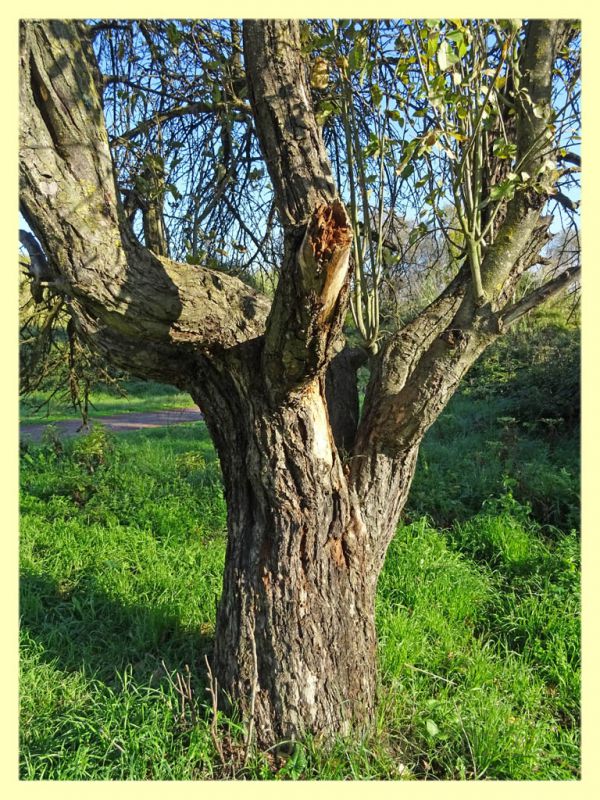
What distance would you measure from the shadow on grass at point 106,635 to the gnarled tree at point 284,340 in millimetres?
545

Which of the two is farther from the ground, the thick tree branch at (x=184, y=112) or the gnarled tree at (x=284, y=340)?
the thick tree branch at (x=184, y=112)

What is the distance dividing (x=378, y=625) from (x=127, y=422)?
8470mm

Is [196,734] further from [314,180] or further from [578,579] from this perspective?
[578,579]

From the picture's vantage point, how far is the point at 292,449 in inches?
94.4

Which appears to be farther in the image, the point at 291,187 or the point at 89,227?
the point at 291,187

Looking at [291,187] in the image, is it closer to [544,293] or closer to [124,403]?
[544,293]

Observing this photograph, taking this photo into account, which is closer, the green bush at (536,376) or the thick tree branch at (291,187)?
the thick tree branch at (291,187)

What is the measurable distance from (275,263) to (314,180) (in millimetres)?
1658

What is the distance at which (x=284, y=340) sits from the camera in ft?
6.86

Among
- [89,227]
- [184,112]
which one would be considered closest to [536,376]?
[184,112]

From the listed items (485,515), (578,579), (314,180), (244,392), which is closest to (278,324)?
(244,392)

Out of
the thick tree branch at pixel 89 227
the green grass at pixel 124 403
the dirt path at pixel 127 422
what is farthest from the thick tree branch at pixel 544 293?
the green grass at pixel 124 403

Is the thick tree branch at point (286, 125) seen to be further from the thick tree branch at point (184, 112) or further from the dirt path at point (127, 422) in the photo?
the dirt path at point (127, 422)

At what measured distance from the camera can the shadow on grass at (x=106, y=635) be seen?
10.0ft
